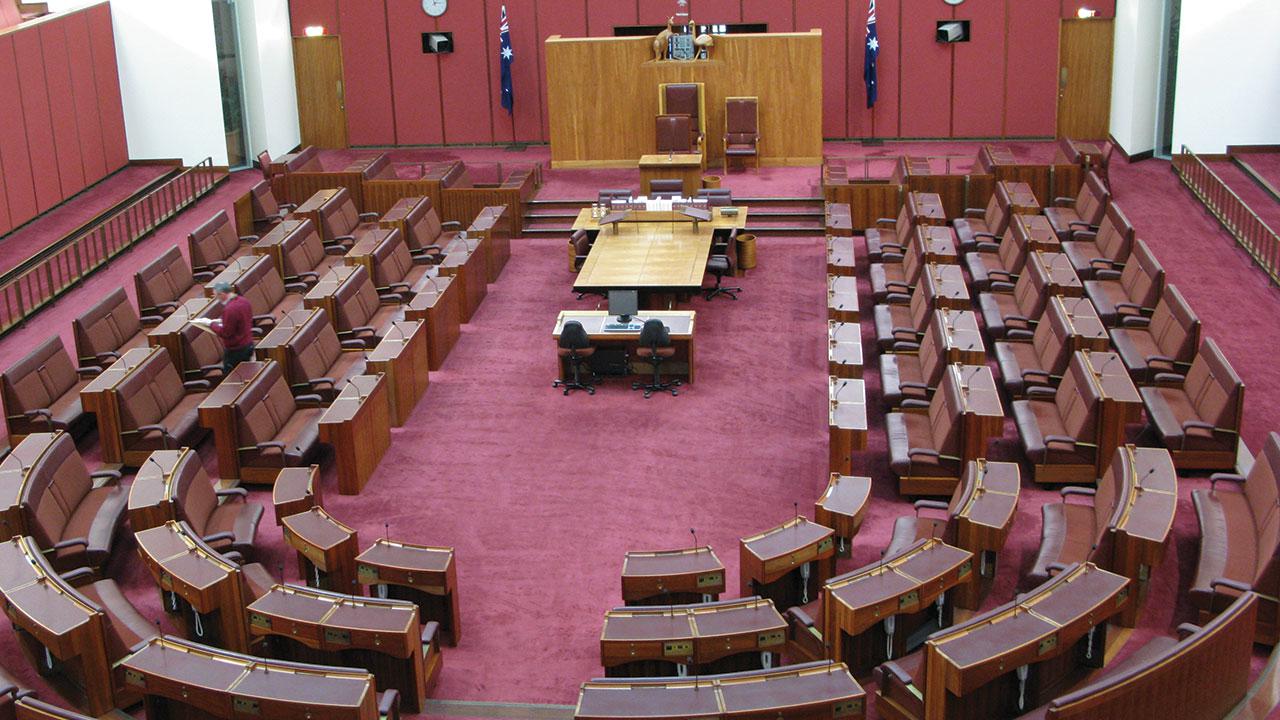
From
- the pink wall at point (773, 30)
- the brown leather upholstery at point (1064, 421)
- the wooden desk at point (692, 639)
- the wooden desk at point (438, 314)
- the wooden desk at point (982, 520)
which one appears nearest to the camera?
the wooden desk at point (692, 639)

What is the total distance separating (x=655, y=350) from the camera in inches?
564

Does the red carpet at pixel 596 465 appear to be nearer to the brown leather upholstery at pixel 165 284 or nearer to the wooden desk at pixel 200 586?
the wooden desk at pixel 200 586

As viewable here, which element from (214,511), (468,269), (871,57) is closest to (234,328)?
(214,511)

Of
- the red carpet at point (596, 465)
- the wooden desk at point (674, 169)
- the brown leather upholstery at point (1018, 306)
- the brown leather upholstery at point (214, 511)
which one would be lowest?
the red carpet at point (596, 465)

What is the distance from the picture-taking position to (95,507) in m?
11.5

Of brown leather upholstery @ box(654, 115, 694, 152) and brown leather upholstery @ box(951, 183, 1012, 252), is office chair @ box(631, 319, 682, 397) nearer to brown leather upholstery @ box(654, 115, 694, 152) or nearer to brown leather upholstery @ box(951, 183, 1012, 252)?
brown leather upholstery @ box(951, 183, 1012, 252)

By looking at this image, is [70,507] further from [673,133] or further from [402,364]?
[673,133]

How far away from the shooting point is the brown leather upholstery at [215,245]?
17406 mm

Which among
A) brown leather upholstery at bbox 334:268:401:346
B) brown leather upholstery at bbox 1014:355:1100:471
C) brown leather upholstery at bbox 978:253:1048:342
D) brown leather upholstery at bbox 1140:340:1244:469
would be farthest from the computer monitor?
brown leather upholstery at bbox 1140:340:1244:469

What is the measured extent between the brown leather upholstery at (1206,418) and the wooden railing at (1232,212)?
12.9 ft

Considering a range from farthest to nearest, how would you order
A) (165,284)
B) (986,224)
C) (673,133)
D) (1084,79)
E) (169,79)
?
(1084,79), (169,79), (673,133), (986,224), (165,284)

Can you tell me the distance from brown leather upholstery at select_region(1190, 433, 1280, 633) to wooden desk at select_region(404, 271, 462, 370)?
755cm

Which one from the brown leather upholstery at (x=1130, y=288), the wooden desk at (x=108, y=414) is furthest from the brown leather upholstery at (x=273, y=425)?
the brown leather upholstery at (x=1130, y=288)

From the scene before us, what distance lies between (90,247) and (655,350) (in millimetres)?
8298
